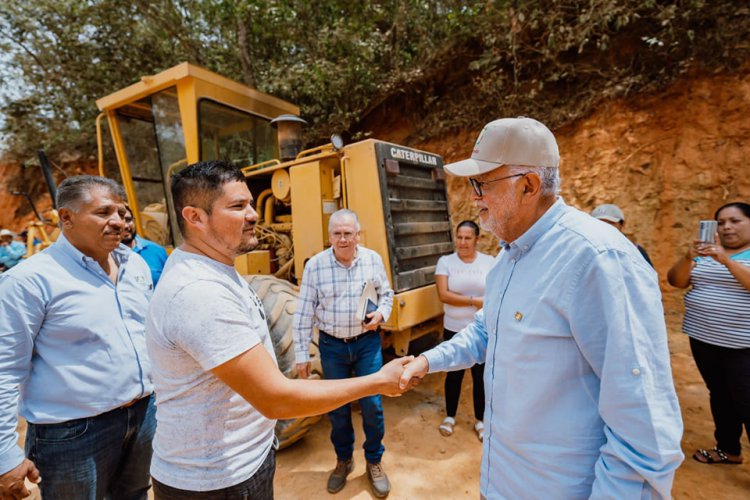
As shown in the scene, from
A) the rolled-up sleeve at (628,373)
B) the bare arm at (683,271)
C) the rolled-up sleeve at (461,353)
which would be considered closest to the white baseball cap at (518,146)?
the rolled-up sleeve at (628,373)

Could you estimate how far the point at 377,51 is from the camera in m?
7.86

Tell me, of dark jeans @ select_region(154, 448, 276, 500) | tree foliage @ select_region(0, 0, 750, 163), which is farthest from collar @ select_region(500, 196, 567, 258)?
tree foliage @ select_region(0, 0, 750, 163)

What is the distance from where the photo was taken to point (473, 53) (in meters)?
7.30

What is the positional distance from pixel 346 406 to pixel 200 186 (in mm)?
1967

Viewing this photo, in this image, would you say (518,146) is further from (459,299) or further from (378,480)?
(378,480)

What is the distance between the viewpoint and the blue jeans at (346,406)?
260 cm

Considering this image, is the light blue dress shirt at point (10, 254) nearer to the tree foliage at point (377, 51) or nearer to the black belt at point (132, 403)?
the tree foliage at point (377, 51)

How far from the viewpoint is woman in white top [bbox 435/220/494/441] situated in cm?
314

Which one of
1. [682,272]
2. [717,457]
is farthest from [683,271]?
[717,457]

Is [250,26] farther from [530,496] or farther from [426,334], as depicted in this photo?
[530,496]

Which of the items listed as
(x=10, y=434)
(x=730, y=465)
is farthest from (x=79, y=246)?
(x=730, y=465)

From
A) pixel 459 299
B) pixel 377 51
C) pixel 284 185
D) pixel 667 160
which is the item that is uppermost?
pixel 377 51

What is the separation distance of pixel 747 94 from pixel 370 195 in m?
5.48

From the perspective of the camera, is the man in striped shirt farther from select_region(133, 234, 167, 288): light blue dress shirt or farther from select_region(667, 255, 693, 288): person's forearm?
select_region(667, 255, 693, 288): person's forearm
